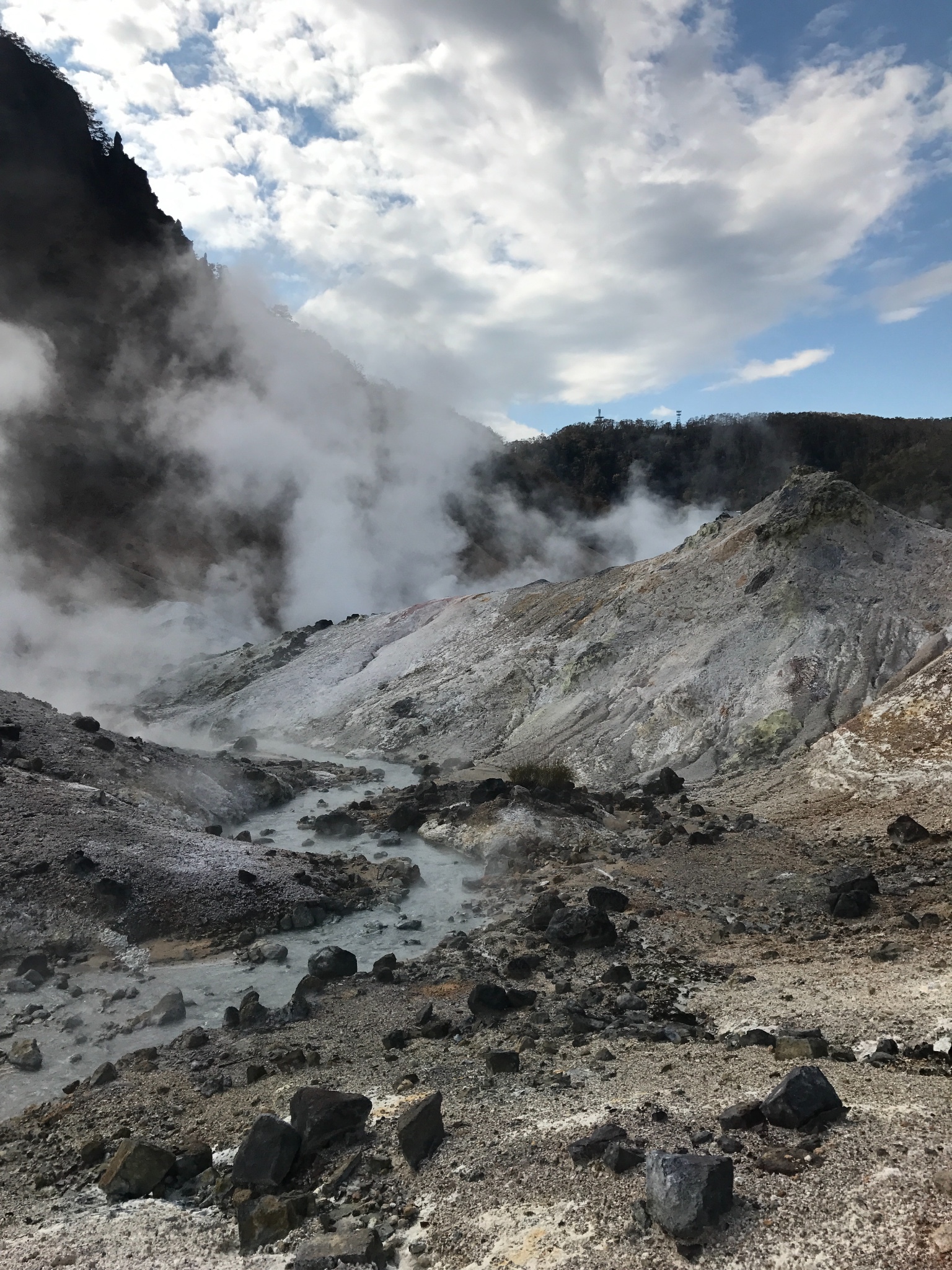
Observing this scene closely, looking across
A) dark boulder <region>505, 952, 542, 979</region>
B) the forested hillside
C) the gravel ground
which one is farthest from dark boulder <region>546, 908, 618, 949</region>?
the forested hillside

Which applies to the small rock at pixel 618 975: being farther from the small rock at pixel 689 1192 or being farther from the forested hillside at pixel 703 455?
the forested hillside at pixel 703 455

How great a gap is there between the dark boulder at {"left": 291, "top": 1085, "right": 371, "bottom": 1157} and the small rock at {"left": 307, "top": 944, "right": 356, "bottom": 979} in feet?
12.7

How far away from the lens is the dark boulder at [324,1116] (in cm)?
531

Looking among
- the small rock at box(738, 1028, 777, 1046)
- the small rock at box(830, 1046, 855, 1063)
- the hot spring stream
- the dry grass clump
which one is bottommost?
the hot spring stream

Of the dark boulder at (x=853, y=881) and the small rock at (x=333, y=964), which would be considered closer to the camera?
the small rock at (x=333, y=964)

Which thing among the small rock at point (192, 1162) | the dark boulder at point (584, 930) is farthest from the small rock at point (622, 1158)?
the dark boulder at point (584, 930)

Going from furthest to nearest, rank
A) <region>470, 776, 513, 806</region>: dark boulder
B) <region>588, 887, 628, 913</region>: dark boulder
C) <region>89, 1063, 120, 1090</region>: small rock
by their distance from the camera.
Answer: <region>470, 776, 513, 806</region>: dark boulder
<region>588, 887, 628, 913</region>: dark boulder
<region>89, 1063, 120, 1090</region>: small rock

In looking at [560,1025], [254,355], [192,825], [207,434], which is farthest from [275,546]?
[560,1025]

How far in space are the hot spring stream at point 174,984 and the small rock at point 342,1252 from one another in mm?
3948

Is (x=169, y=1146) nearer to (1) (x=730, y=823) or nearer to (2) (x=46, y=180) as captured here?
(1) (x=730, y=823)

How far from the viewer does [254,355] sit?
186 feet

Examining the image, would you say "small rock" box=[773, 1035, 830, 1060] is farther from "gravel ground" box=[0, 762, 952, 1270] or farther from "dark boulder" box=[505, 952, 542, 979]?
"dark boulder" box=[505, 952, 542, 979]

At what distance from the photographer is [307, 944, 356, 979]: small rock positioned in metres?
9.46

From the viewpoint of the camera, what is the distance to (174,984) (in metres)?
9.66
